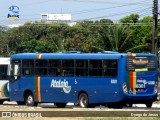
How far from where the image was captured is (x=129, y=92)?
27.5 metres

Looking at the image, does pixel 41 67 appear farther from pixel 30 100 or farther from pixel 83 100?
pixel 83 100

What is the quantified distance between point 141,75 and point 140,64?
0.50 metres

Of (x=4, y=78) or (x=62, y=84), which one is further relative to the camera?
(x=4, y=78)

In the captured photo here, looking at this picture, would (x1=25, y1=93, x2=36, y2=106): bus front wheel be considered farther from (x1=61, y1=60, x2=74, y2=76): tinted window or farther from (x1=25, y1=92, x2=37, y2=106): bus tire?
(x1=61, y1=60, x2=74, y2=76): tinted window

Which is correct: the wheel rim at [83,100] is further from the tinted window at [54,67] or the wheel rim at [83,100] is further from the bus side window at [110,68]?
the bus side window at [110,68]

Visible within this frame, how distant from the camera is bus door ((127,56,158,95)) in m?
27.4

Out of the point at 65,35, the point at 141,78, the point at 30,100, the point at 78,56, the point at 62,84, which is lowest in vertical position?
the point at 30,100

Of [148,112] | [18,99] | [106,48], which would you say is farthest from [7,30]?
[148,112]

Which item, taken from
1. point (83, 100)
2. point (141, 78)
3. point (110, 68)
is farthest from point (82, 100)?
point (141, 78)

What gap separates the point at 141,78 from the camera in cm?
2772

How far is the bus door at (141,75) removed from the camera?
89.9 ft

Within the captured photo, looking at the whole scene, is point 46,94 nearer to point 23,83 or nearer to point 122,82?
point 23,83

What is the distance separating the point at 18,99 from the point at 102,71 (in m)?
6.31

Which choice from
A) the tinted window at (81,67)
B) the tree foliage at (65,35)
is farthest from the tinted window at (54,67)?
the tree foliage at (65,35)
